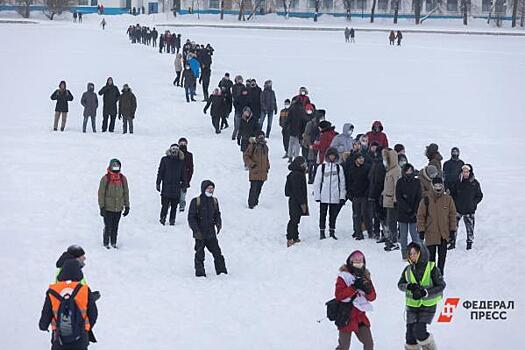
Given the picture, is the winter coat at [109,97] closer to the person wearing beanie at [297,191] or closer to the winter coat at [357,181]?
the person wearing beanie at [297,191]

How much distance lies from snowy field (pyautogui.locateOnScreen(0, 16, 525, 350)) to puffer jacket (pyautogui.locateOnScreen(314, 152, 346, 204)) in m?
0.67

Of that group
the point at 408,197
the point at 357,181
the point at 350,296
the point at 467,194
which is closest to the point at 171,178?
the point at 357,181

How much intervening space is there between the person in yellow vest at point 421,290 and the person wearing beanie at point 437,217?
261 cm

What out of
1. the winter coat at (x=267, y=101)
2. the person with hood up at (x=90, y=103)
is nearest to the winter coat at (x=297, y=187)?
the winter coat at (x=267, y=101)

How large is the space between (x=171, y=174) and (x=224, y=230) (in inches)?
46.7

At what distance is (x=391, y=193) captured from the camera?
483 inches

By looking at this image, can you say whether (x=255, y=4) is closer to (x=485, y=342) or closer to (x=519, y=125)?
(x=519, y=125)

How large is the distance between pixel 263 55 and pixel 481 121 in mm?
25348

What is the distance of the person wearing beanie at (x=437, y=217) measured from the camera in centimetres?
1055

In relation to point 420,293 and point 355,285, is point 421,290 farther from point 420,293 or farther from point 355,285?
point 355,285

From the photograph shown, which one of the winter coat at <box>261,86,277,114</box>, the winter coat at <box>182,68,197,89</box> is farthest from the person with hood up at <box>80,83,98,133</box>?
the winter coat at <box>182,68,197,89</box>

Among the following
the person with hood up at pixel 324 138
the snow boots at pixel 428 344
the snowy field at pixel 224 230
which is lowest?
the snowy field at pixel 224 230

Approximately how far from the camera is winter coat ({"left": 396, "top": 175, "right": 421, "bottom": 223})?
11523mm

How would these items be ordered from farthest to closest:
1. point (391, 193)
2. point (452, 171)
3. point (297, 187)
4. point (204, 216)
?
1. point (452, 171)
2. point (297, 187)
3. point (391, 193)
4. point (204, 216)
